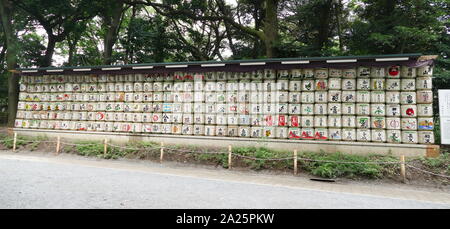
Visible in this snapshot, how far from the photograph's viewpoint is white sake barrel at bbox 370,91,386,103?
9820 mm

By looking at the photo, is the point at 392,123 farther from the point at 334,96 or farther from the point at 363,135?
the point at 334,96

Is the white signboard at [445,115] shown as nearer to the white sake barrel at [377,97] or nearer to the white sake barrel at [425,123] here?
the white sake barrel at [425,123]

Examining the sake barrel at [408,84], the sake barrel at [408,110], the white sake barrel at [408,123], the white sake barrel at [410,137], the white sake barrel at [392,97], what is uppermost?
the sake barrel at [408,84]

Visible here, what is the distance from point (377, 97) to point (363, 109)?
646 millimetres

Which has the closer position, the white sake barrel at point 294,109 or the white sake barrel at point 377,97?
the white sake barrel at point 377,97

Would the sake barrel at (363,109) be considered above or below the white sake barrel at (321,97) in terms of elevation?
below

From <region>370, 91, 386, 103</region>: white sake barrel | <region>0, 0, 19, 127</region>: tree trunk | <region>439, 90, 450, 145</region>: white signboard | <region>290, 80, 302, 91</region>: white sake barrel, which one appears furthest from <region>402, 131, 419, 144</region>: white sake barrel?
<region>0, 0, 19, 127</region>: tree trunk

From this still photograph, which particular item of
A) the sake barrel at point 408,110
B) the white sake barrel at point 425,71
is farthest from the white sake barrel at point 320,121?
the white sake barrel at point 425,71

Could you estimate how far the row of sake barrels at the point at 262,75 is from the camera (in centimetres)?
973

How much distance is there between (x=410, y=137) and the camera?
941 centimetres

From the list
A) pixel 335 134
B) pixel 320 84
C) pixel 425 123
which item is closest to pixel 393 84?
pixel 425 123

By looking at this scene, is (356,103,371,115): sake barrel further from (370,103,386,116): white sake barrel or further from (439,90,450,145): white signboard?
(439,90,450,145): white signboard

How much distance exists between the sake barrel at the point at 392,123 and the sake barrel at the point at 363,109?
0.70 metres
